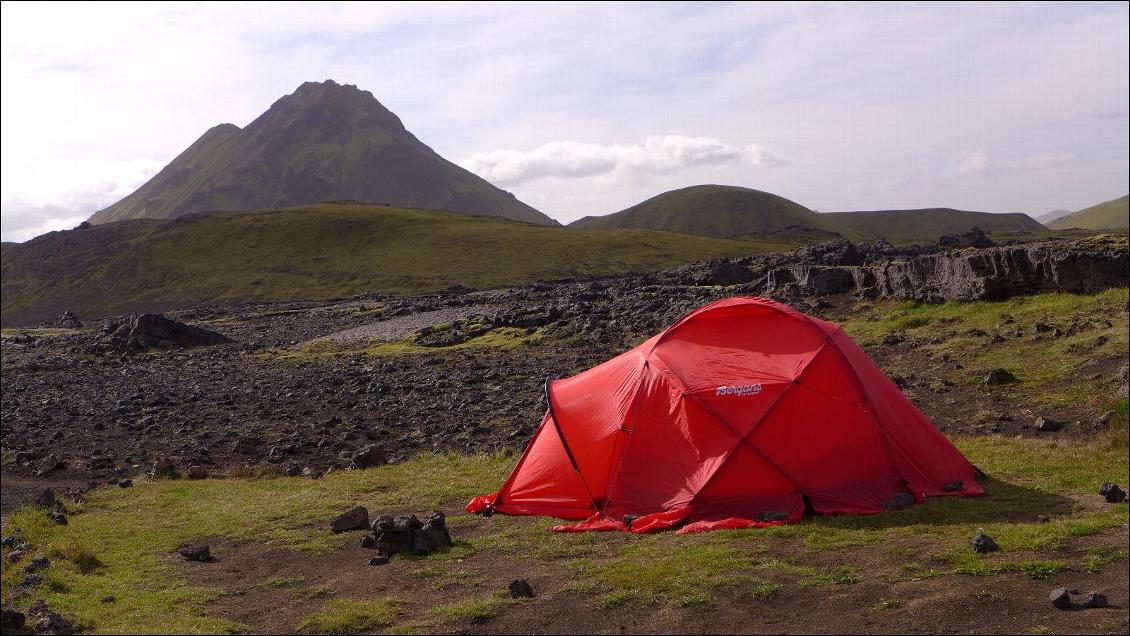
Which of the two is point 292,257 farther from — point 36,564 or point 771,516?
point 771,516

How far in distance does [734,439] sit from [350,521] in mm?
6609

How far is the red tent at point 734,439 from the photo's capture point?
13.6 m

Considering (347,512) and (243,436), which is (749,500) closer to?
(347,512)

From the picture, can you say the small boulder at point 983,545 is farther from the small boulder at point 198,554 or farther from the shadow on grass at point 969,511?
the small boulder at point 198,554

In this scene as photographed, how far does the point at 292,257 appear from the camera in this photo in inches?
4968

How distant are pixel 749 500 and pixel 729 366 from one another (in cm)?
241

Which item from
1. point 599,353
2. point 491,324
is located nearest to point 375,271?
point 491,324

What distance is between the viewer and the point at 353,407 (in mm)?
27641

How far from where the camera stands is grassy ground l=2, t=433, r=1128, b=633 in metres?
10.2

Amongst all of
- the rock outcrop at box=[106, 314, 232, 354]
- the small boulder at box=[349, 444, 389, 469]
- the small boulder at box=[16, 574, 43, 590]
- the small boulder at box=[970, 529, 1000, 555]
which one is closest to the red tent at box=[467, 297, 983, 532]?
the small boulder at box=[970, 529, 1000, 555]

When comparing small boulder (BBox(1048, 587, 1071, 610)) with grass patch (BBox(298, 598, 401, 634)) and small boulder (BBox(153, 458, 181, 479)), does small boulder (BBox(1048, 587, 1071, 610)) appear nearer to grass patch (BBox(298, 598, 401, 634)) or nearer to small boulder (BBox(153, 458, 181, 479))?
grass patch (BBox(298, 598, 401, 634))

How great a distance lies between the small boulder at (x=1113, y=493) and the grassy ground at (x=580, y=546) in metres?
0.24

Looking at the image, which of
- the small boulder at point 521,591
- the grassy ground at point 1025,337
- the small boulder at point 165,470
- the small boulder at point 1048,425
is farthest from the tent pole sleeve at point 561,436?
the grassy ground at point 1025,337

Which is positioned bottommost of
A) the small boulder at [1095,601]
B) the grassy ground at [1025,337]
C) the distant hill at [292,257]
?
the small boulder at [1095,601]
